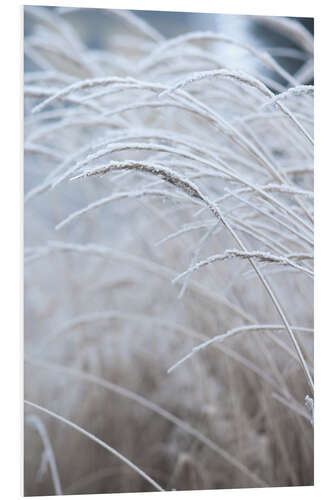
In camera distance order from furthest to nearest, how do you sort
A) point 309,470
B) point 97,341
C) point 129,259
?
point 97,341, point 309,470, point 129,259

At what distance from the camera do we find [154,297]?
1543mm

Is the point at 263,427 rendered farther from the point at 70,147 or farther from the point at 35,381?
the point at 70,147

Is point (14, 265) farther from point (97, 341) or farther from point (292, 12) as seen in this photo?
point (292, 12)

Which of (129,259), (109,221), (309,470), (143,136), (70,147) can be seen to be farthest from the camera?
(109,221)

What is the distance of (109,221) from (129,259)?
22.0 inches

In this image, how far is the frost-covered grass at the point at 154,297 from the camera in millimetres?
1121

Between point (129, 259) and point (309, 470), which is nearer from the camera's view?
point (129, 259)

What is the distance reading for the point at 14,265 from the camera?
3.65 ft

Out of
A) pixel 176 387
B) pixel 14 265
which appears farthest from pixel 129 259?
pixel 176 387

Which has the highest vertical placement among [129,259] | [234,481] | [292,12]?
[292,12]

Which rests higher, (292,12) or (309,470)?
(292,12)

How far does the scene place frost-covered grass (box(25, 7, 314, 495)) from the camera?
3.68 feet
